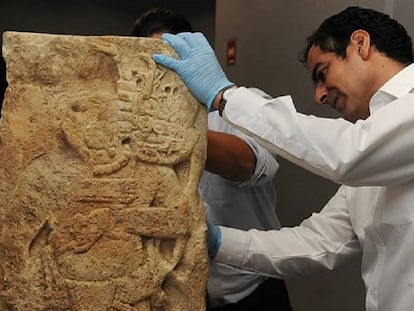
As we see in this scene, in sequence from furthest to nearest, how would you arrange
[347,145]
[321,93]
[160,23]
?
1. [160,23]
2. [321,93]
3. [347,145]

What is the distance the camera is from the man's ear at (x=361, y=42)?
1.83 meters

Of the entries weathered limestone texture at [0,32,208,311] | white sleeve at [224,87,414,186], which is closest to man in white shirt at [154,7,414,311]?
white sleeve at [224,87,414,186]

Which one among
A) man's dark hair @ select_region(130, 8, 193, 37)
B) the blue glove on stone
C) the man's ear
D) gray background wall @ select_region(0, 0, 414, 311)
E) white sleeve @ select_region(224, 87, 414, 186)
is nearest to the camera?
white sleeve @ select_region(224, 87, 414, 186)

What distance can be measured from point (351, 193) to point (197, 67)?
2.14 feet

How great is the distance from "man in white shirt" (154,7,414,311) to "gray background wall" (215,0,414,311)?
2.94ft

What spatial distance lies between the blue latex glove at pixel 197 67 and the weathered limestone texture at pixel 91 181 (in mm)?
39

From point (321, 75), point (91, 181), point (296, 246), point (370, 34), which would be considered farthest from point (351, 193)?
point (91, 181)

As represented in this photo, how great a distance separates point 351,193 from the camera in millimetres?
1996

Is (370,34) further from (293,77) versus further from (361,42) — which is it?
(293,77)

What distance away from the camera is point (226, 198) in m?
2.12

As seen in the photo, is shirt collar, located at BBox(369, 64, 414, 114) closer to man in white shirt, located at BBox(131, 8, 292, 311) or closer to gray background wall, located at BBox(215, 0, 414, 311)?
man in white shirt, located at BBox(131, 8, 292, 311)

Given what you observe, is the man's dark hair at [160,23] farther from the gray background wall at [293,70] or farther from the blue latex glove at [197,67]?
the gray background wall at [293,70]

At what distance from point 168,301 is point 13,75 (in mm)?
602

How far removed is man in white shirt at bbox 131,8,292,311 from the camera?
79.8 inches
